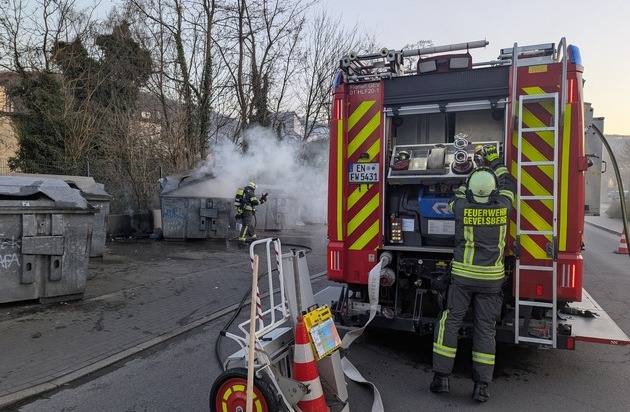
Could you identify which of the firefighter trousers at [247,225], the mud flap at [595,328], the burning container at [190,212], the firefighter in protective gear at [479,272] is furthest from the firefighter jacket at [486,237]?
the burning container at [190,212]

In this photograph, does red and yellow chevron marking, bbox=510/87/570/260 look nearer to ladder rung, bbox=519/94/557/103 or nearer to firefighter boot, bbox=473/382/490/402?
ladder rung, bbox=519/94/557/103

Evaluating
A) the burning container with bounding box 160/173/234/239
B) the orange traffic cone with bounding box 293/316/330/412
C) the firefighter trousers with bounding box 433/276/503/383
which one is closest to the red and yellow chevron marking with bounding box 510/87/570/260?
the firefighter trousers with bounding box 433/276/503/383

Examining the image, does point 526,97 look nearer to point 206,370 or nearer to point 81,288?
point 206,370

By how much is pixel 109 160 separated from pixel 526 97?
13717 mm

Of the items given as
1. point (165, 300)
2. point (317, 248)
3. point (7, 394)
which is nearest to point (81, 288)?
point (165, 300)

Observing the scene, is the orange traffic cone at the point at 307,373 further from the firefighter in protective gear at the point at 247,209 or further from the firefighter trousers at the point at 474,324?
the firefighter in protective gear at the point at 247,209

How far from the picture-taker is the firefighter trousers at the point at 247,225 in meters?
12.9

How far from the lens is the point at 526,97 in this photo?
376 centimetres

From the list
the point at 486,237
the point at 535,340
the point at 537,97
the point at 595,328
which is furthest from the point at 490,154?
the point at 595,328

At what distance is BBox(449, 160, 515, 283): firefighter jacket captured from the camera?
3631mm

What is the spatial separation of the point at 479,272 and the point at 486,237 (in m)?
0.29

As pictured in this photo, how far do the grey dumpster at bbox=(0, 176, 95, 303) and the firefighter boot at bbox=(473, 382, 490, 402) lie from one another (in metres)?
5.41

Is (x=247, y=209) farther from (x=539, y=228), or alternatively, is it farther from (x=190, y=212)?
(x=539, y=228)

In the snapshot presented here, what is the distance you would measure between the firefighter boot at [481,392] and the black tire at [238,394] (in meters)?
1.74
